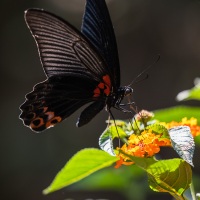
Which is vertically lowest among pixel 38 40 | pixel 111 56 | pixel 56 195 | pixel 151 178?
A: pixel 56 195

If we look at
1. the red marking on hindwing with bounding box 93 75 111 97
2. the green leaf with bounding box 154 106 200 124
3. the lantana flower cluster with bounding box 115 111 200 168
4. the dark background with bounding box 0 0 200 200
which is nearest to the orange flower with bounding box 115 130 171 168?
the lantana flower cluster with bounding box 115 111 200 168

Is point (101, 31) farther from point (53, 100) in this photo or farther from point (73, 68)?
point (53, 100)

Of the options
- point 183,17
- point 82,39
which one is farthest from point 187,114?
point 183,17

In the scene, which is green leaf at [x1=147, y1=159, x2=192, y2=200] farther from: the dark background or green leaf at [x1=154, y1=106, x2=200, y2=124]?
the dark background

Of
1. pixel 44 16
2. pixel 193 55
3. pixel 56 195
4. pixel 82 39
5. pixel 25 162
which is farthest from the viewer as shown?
pixel 193 55

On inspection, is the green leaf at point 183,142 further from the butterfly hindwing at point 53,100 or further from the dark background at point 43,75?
the dark background at point 43,75

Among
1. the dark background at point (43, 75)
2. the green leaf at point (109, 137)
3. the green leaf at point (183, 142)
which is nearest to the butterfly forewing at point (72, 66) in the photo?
the green leaf at point (109, 137)

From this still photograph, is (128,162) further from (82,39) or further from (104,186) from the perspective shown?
(104,186)
